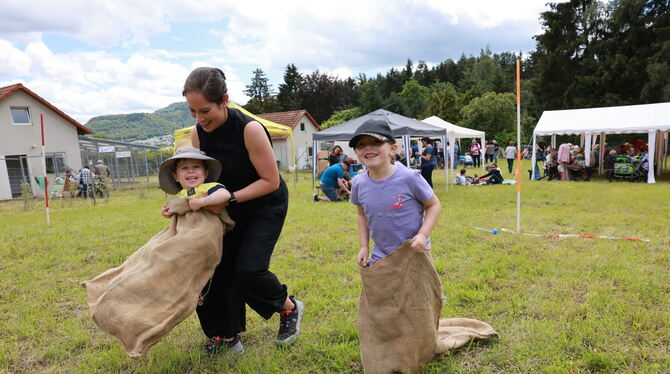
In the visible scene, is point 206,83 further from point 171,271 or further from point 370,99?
point 370,99

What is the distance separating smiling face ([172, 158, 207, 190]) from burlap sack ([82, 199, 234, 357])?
0.50 feet

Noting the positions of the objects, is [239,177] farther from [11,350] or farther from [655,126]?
[655,126]

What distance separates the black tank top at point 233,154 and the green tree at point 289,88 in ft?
171

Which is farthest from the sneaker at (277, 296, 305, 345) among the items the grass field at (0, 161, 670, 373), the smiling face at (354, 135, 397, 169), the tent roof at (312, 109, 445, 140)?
the tent roof at (312, 109, 445, 140)

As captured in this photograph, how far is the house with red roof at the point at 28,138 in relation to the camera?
20594mm

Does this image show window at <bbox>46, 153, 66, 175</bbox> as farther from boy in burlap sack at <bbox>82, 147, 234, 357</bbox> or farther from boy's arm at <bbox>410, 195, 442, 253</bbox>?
boy's arm at <bbox>410, 195, 442, 253</bbox>

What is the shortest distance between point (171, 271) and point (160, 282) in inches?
3.0

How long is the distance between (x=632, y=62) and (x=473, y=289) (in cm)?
3859

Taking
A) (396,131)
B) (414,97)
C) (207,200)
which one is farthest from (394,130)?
(414,97)

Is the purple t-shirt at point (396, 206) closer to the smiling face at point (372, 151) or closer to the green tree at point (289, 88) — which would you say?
the smiling face at point (372, 151)

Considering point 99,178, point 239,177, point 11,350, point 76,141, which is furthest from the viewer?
point 76,141

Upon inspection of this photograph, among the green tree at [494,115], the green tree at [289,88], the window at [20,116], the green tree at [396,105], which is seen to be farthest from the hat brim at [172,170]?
the green tree at [289,88]

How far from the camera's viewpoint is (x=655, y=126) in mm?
14070

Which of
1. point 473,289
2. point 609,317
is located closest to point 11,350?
point 473,289
